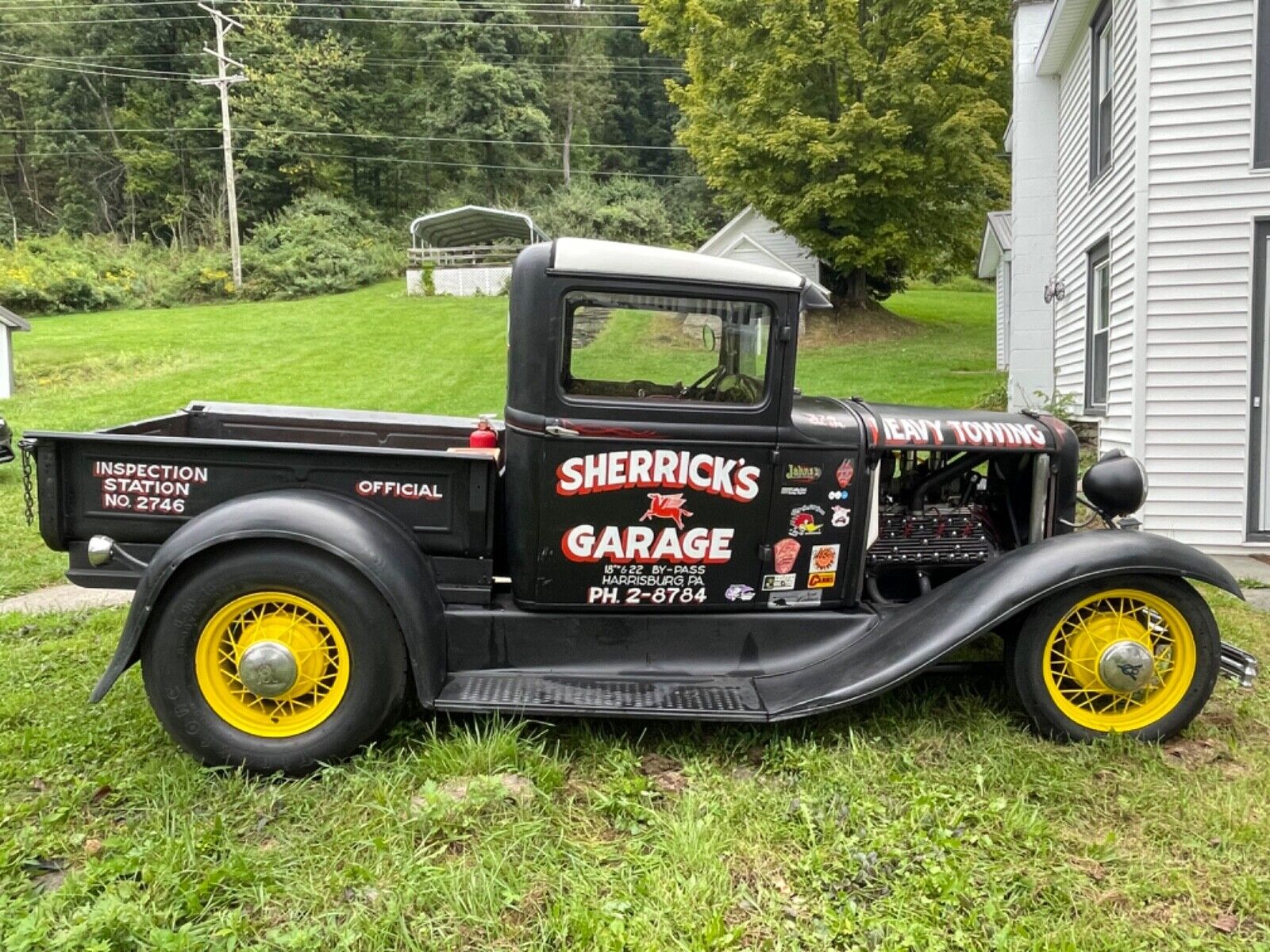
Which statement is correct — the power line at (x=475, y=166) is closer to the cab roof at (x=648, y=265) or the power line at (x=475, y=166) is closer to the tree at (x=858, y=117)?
the tree at (x=858, y=117)

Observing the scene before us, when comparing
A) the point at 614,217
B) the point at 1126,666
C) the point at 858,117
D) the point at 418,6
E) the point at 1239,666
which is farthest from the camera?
the point at 418,6

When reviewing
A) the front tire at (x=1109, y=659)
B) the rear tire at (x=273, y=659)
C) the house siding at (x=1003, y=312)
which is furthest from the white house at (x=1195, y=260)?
the house siding at (x=1003, y=312)

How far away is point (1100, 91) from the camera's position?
8.66 meters

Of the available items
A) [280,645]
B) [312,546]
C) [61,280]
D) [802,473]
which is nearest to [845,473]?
[802,473]

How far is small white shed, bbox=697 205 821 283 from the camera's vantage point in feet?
86.9

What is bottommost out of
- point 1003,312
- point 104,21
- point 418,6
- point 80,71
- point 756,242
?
point 1003,312

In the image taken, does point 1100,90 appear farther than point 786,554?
Yes

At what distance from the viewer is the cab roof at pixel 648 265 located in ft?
10.4

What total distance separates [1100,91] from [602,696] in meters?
8.91

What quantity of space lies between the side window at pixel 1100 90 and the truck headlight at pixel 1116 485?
607cm

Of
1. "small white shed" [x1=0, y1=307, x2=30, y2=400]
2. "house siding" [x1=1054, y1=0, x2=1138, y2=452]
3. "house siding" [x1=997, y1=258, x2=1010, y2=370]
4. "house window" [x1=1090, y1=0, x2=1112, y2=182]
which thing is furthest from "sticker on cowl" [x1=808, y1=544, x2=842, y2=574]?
"house siding" [x1=997, y1=258, x2=1010, y2=370]

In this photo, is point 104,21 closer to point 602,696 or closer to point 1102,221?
point 1102,221

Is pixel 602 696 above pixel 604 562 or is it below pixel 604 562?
below

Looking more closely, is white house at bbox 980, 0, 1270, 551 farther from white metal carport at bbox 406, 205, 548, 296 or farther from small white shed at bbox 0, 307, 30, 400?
white metal carport at bbox 406, 205, 548, 296
